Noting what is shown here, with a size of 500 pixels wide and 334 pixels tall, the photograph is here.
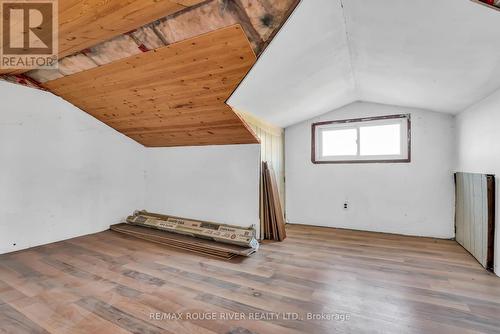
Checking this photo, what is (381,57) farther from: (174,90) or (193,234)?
(193,234)

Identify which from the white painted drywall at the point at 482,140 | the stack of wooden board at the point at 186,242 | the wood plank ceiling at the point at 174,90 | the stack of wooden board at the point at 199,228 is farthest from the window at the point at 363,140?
the stack of wooden board at the point at 186,242

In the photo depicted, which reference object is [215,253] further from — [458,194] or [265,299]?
[458,194]

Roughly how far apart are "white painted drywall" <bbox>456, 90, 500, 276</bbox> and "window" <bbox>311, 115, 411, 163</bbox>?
2.18ft

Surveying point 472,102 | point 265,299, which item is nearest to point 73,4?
point 265,299

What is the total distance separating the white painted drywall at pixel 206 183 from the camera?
3426 mm

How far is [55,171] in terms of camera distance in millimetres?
3291

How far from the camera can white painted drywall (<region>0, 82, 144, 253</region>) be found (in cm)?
289

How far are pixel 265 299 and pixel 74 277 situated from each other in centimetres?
176

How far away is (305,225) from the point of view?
436cm

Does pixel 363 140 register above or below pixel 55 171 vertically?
above

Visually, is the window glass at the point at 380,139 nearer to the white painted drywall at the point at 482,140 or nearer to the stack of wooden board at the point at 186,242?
the white painted drywall at the point at 482,140

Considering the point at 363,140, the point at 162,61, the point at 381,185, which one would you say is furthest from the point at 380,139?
the point at 162,61
